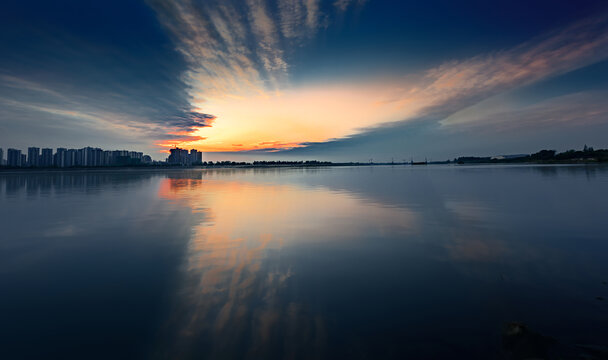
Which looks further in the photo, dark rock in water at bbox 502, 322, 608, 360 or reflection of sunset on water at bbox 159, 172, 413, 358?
reflection of sunset on water at bbox 159, 172, 413, 358

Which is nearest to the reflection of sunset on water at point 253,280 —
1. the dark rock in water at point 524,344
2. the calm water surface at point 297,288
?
the calm water surface at point 297,288

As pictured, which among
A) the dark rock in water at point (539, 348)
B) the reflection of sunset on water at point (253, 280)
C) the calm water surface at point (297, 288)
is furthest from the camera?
the reflection of sunset on water at point (253, 280)

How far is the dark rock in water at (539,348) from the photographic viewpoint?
455 centimetres

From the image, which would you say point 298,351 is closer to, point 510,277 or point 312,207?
point 510,277

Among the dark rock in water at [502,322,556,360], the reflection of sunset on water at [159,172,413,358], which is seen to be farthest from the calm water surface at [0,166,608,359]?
the dark rock in water at [502,322,556,360]

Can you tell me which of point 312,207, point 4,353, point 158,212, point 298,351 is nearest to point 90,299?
point 4,353

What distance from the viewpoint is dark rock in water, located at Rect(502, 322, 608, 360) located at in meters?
4.55

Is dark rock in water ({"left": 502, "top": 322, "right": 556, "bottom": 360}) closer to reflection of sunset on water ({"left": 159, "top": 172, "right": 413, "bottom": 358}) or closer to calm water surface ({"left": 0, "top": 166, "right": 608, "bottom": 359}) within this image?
calm water surface ({"left": 0, "top": 166, "right": 608, "bottom": 359})

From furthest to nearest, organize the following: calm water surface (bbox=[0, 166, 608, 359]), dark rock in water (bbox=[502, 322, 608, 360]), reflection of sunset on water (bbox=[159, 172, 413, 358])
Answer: reflection of sunset on water (bbox=[159, 172, 413, 358]) < calm water surface (bbox=[0, 166, 608, 359]) < dark rock in water (bbox=[502, 322, 608, 360])

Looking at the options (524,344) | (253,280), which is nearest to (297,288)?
(253,280)

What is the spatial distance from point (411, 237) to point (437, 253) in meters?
2.27

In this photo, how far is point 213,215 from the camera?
1811 cm

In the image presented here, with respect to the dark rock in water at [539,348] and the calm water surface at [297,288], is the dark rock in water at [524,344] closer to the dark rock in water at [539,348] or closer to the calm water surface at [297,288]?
the dark rock in water at [539,348]

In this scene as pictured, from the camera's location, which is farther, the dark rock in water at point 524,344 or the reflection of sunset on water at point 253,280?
the reflection of sunset on water at point 253,280
